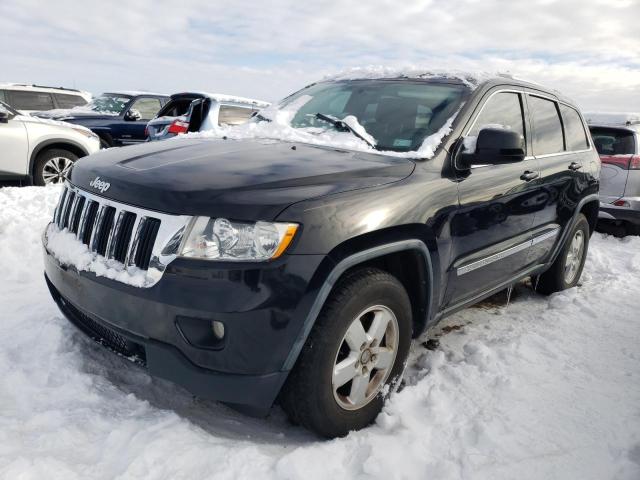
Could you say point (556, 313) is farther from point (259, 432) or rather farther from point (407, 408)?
point (259, 432)

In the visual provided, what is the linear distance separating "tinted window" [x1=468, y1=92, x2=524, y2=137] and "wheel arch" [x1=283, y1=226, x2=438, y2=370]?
2.92 ft

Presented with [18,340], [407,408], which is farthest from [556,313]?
[18,340]

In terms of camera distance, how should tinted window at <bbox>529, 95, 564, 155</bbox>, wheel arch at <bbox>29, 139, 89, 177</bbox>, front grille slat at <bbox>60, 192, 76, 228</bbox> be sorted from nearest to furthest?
front grille slat at <bbox>60, 192, 76, 228</bbox>, tinted window at <bbox>529, 95, 564, 155</bbox>, wheel arch at <bbox>29, 139, 89, 177</bbox>

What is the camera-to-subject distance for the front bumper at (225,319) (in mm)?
1974

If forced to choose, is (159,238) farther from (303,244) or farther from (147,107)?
(147,107)

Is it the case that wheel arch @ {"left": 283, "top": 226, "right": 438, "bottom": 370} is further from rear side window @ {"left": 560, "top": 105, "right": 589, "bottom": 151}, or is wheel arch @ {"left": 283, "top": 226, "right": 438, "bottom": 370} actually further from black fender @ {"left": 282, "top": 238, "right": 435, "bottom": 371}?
rear side window @ {"left": 560, "top": 105, "right": 589, "bottom": 151}

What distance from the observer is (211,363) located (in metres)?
2.04

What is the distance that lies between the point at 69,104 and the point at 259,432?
39.3 feet

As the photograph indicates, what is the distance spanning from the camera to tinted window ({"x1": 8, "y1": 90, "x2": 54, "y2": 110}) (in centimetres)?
1152

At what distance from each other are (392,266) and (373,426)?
798 millimetres

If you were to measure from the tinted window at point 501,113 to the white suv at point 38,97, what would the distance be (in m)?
11.1

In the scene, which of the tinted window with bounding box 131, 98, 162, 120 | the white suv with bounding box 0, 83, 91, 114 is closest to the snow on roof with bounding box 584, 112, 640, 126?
the tinted window with bounding box 131, 98, 162, 120

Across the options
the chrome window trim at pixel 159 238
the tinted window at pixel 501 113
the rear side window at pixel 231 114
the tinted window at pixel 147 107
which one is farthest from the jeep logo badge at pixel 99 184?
the tinted window at pixel 147 107

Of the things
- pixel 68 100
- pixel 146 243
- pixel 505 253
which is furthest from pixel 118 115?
pixel 146 243
